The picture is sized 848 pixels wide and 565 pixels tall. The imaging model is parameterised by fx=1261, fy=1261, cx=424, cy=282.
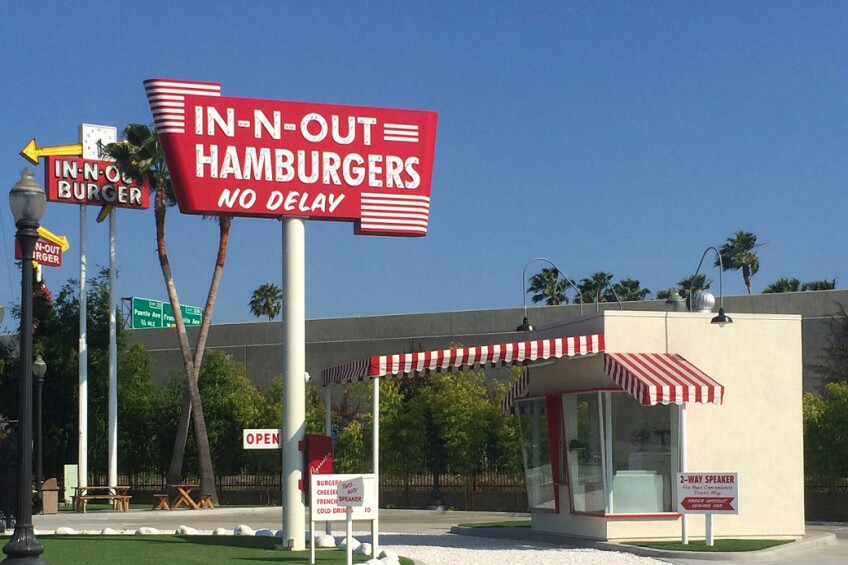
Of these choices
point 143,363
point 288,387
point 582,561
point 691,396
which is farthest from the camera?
point 143,363

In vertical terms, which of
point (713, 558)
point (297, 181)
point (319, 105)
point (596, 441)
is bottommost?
point (713, 558)

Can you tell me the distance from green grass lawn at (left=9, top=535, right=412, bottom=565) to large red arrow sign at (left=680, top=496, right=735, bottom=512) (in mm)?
5133

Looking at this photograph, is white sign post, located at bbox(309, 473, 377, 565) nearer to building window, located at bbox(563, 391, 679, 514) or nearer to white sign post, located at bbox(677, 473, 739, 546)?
building window, located at bbox(563, 391, 679, 514)

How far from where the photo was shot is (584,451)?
22844 mm

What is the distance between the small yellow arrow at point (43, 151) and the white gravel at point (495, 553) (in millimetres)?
24432

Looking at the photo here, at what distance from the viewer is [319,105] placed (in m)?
22.3

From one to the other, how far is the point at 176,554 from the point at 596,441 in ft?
24.9

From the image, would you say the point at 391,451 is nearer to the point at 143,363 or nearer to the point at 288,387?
the point at 143,363

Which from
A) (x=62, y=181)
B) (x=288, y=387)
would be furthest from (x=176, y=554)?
(x=62, y=181)

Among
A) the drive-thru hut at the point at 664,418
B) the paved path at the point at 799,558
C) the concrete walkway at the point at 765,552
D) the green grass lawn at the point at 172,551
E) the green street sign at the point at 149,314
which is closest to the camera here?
the green grass lawn at the point at 172,551

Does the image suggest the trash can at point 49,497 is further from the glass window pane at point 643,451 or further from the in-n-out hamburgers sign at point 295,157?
the glass window pane at point 643,451

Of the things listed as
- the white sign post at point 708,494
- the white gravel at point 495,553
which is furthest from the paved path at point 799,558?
the white sign post at point 708,494

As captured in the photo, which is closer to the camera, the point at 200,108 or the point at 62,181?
the point at 200,108

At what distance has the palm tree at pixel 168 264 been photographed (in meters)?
40.9
